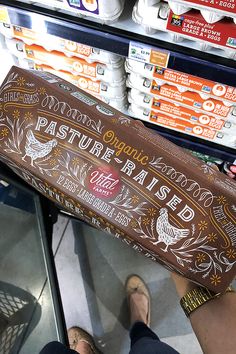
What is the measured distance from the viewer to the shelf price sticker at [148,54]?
3.40 feet

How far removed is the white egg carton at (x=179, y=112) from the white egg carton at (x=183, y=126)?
27 mm

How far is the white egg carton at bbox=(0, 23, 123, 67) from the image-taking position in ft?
3.98

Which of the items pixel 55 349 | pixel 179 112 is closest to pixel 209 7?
pixel 179 112

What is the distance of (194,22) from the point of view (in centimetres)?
90

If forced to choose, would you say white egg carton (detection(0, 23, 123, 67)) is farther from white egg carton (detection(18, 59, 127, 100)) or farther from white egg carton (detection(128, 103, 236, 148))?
white egg carton (detection(128, 103, 236, 148))

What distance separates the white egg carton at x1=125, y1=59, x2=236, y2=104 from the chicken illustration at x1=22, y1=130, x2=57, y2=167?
541mm

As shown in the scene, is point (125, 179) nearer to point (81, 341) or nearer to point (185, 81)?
point (185, 81)

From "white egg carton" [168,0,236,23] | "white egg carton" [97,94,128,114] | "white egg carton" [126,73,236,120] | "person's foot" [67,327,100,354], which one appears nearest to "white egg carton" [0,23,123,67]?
"white egg carton" [126,73,236,120]

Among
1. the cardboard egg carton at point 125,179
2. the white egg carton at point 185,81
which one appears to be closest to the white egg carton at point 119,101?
the white egg carton at point 185,81

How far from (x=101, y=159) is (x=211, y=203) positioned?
0.77ft

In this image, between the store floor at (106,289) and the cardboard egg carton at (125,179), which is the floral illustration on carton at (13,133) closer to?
the cardboard egg carton at (125,179)

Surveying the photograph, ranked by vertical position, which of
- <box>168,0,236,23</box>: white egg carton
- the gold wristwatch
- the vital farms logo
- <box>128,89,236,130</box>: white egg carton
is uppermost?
<box>168,0,236,23</box>: white egg carton

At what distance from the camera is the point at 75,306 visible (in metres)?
1.68

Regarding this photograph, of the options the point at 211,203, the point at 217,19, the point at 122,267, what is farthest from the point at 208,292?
the point at 122,267
